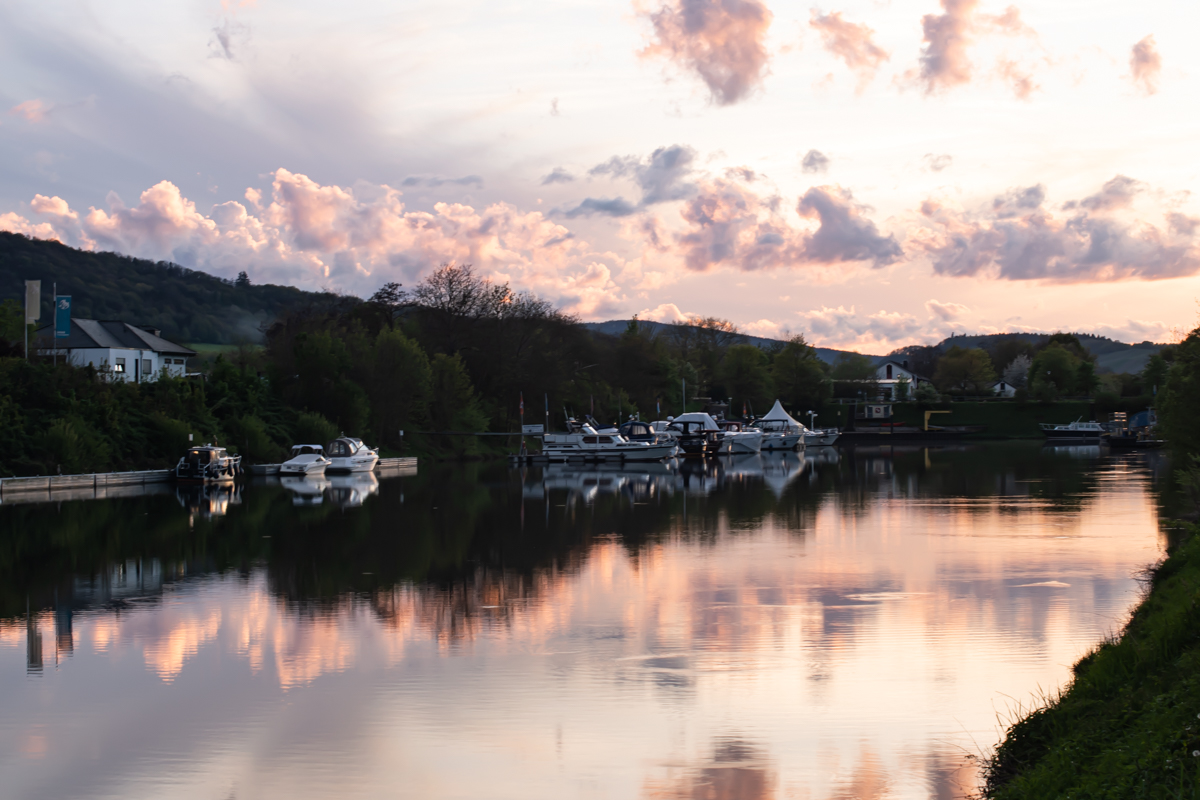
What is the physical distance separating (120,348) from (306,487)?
38736 millimetres

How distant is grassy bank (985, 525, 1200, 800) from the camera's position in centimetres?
638

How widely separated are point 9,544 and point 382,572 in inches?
405

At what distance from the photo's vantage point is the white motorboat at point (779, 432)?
91625mm

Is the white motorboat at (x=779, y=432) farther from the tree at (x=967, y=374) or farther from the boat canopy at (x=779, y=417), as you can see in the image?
the tree at (x=967, y=374)

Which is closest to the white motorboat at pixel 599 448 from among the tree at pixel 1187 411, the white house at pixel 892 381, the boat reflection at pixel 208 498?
the boat reflection at pixel 208 498

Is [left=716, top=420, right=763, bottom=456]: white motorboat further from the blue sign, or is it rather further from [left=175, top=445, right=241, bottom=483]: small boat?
the blue sign

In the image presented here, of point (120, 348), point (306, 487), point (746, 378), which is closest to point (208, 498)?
point (306, 487)

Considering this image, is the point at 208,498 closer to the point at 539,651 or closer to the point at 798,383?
the point at 539,651

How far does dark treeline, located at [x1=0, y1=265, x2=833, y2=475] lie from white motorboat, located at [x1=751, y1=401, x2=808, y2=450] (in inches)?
480

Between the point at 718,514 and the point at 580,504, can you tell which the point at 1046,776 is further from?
the point at 580,504

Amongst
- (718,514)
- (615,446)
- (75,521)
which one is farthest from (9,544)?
(615,446)

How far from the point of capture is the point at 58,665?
13.1m

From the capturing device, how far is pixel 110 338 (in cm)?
7881

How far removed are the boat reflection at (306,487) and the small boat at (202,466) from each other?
2.72 meters
